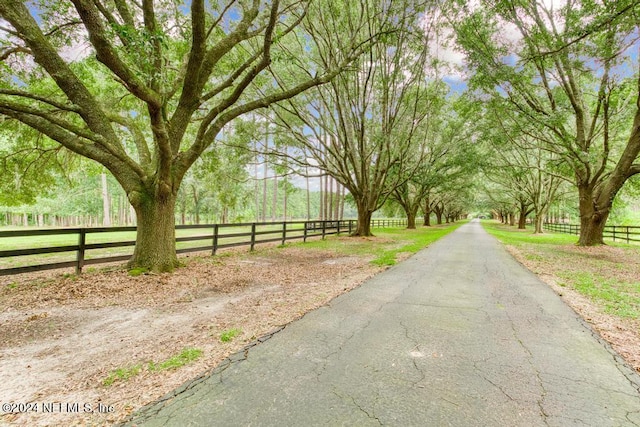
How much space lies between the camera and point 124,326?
13.2 feet

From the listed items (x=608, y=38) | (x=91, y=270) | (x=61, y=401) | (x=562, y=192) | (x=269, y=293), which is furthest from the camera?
(x=562, y=192)

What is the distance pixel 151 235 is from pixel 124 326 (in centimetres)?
346

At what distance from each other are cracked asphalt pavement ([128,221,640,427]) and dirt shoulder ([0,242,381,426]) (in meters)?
0.41

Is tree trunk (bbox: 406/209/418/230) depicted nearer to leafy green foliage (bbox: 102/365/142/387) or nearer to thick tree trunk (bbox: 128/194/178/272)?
thick tree trunk (bbox: 128/194/178/272)

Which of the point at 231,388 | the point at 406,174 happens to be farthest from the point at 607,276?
the point at 406,174

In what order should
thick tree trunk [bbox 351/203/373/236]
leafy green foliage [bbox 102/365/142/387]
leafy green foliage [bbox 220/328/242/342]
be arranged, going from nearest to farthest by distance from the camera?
leafy green foliage [bbox 102/365/142/387] < leafy green foliage [bbox 220/328/242/342] < thick tree trunk [bbox 351/203/373/236]

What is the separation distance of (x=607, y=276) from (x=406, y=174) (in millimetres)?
14296

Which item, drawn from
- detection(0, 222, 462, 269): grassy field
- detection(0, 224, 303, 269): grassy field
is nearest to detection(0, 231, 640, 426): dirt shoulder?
detection(0, 222, 462, 269): grassy field

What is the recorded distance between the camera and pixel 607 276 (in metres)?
7.64

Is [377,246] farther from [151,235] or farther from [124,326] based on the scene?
[124,326]

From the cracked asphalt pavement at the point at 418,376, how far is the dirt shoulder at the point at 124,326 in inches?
16.1

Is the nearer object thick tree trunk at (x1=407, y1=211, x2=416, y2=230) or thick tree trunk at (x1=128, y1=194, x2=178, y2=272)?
thick tree trunk at (x1=128, y1=194, x2=178, y2=272)

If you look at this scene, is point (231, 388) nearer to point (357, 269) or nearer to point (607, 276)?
point (357, 269)

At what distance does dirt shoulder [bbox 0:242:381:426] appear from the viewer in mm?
2480
